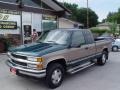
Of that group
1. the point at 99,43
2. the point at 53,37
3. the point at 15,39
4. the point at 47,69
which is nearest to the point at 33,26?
the point at 15,39

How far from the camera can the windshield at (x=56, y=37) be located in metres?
7.01

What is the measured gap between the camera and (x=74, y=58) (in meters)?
7.14

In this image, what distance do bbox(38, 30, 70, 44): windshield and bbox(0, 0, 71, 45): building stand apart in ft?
27.2

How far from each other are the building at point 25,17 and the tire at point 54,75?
9.59 meters

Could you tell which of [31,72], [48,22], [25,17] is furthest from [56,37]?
[48,22]

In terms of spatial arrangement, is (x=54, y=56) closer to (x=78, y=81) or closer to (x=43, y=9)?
(x=78, y=81)

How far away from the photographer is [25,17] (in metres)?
17.7

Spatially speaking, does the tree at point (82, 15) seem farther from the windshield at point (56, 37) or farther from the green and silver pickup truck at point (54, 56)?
the windshield at point (56, 37)

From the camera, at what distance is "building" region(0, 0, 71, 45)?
1586 cm

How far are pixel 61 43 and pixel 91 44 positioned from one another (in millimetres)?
1962

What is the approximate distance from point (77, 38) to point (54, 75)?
6.21 ft

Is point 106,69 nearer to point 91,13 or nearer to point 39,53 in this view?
point 39,53

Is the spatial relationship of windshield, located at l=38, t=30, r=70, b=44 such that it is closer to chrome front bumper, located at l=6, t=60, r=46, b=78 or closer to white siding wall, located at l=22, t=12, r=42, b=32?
chrome front bumper, located at l=6, t=60, r=46, b=78

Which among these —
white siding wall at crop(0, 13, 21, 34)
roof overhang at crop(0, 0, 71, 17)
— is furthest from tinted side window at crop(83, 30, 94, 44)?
roof overhang at crop(0, 0, 71, 17)
